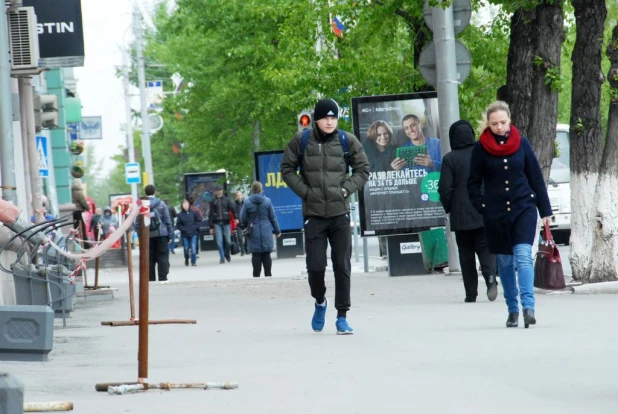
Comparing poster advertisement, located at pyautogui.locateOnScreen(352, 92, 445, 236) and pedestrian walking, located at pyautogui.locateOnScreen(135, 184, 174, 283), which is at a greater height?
poster advertisement, located at pyautogui.locateOnScreen(352, 92, 445, 236)

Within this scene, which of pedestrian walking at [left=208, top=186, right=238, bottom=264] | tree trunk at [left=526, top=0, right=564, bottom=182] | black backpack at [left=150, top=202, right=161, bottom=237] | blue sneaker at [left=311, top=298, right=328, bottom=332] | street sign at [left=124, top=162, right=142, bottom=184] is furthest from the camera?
street sign at [left=124, top=162, right=142, bottom=184]

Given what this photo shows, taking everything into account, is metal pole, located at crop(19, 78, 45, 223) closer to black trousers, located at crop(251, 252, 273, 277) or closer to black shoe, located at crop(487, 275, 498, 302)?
black trousers, located at crop(251, 252, 273, 277)

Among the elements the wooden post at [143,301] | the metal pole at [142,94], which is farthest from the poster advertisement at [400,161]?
the metal pole at [142,94]

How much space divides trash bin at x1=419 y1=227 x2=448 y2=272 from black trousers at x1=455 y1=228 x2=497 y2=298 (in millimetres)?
7029

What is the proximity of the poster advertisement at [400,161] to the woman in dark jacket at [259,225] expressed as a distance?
15.1ft

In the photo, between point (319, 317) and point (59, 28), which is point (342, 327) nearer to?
point (319, 317)

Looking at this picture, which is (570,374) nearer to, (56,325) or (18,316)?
(18,316)

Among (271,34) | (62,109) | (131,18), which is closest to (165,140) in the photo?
(131,18)

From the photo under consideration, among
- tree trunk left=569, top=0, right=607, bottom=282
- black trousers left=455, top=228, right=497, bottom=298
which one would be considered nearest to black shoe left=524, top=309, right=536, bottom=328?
black trousers left=455, top=228, right=497, bottom=298

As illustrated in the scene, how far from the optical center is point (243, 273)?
3056cm

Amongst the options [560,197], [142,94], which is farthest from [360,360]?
[142,94]

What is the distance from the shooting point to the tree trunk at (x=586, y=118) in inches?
685

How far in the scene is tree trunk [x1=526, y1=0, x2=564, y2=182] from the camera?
19.8m

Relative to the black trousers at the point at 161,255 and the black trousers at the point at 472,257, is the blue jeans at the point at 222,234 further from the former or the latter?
the black trousers at the point at 472,257
